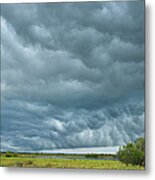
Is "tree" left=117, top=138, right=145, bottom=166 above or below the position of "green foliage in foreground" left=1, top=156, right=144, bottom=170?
above

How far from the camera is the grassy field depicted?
2.53 m

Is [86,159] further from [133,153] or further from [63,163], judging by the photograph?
[133,153]

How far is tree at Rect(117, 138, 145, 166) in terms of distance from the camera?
2500 millimetres

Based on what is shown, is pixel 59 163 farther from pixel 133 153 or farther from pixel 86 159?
pixel 133 153

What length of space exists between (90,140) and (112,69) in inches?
13.2

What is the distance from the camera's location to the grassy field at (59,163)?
2.53m

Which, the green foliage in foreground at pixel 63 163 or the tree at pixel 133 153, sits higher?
the tree at pixel 133 153

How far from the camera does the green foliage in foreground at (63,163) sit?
2531mm

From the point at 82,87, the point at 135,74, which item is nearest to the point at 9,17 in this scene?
the point at 82,87

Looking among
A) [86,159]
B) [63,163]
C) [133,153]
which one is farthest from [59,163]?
[133,153]

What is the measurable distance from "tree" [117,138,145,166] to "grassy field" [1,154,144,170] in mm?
22

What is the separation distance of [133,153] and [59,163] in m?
0.34

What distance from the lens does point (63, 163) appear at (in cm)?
258

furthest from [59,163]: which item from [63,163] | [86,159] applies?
[86,159]
